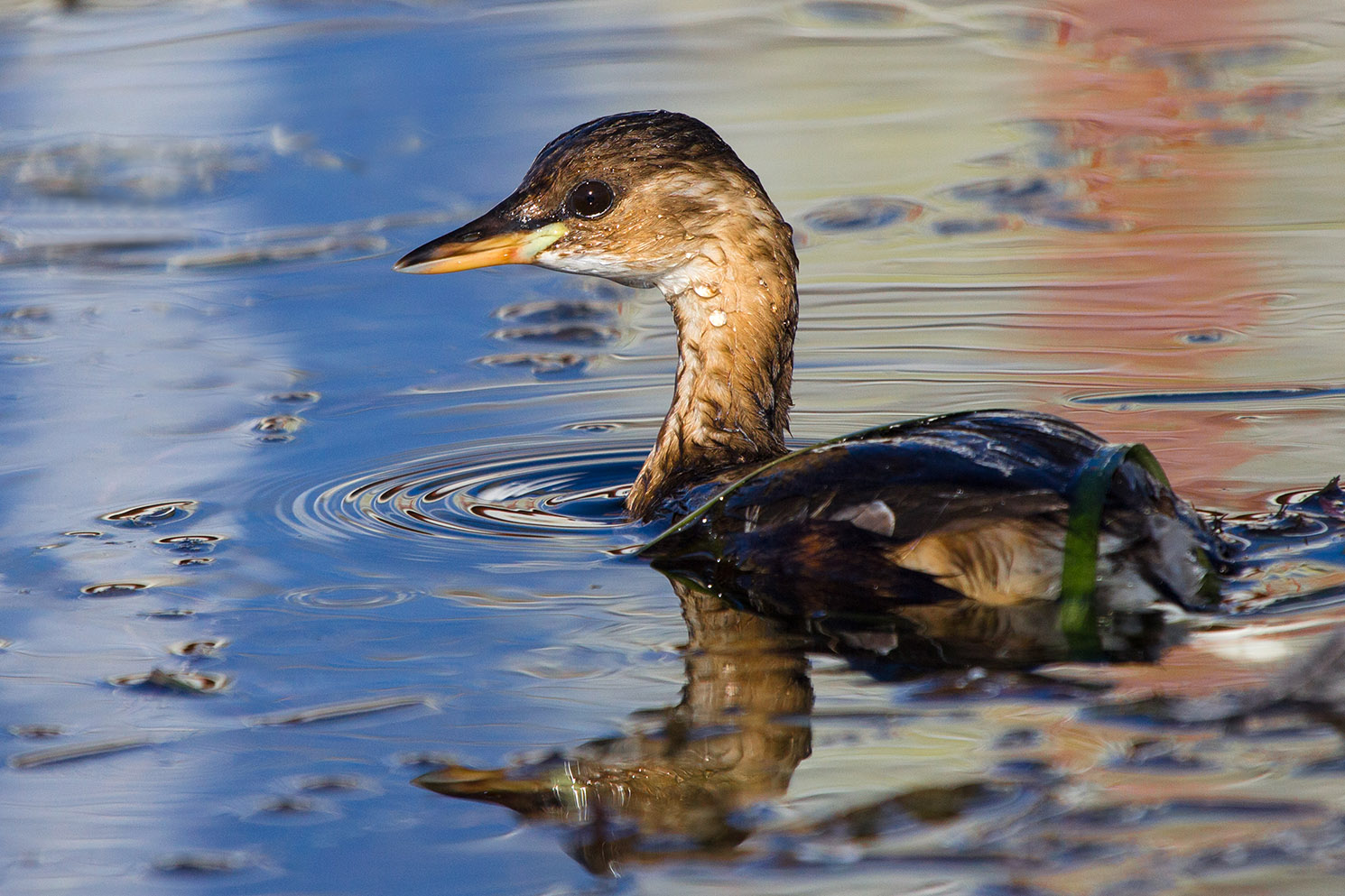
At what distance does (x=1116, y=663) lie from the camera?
12.5ft

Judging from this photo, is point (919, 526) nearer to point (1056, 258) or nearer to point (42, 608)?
point (42, 608)

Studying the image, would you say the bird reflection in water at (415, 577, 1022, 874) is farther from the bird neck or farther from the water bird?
the bird neck

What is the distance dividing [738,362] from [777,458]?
1.90ft

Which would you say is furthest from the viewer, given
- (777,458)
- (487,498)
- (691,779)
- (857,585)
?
(487,498)

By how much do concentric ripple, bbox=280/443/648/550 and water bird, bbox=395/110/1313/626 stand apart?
0.18m

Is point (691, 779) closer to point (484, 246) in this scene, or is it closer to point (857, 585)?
point (857, 585)

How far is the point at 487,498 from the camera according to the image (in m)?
5.25

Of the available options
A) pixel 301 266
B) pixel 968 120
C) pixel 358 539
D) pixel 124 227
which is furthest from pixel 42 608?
pixel 968 120

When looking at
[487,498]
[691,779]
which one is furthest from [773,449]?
[691,779]

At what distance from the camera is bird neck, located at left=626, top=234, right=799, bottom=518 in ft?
17.3

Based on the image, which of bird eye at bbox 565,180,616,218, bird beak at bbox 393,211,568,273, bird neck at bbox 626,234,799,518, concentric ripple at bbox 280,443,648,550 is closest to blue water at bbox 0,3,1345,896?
concentric ripple at bbox 280,443,648,550

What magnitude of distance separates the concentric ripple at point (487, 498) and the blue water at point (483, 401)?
2 centimetres

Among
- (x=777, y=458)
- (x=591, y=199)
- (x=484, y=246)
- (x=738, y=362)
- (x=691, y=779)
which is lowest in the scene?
(x=691, y=779)

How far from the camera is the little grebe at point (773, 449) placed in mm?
4035
